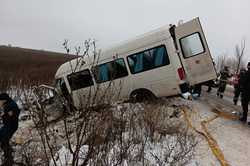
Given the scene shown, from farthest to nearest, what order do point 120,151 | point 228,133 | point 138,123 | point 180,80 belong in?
point 180,80 → point 228,133 → point 138,123 → point 120,151

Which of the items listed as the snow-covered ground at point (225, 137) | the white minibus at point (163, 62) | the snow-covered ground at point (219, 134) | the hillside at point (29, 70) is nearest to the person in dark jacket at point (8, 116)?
the snow-covered ground at point (219, 134)

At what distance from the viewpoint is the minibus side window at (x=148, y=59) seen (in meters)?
12.8

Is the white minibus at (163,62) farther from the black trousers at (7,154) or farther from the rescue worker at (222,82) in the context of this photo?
the black trousers at (7,154)

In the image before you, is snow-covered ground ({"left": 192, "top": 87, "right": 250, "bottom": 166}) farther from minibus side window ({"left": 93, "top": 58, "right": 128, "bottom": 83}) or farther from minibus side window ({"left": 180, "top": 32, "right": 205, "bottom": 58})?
minibus side window ({"left": 93, "top": 58, "right": 128, "bottom": 83})

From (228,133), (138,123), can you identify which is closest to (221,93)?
(228,133)

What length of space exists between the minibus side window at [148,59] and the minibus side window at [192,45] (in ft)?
2.43

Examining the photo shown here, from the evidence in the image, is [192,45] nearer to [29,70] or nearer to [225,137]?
[225,137]

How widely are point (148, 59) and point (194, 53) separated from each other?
153 centimetres

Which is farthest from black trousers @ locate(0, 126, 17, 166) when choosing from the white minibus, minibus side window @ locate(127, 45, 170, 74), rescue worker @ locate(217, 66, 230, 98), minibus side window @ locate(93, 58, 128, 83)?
rescue worker @ locate(217, 66, 230, 98)

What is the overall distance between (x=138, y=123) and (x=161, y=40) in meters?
4.64

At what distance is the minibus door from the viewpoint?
12758mm

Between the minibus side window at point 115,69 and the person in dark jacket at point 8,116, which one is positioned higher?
the minibus side window at point 115,69

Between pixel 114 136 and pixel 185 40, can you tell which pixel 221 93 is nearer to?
pixel 185 40

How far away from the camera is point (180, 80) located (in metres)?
12.6
